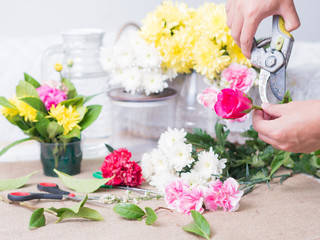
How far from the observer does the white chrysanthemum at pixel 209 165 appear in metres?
0.88

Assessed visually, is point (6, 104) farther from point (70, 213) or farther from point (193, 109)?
point (193, 109)

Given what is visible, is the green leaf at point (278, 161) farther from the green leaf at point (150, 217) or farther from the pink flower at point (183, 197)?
the green leaf at point (150, 217)

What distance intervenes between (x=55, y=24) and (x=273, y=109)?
5.11ft

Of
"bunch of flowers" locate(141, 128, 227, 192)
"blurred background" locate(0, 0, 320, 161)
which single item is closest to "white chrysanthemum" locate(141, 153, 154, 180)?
"bunch of flowers" locate(141, 128, 227, 192)

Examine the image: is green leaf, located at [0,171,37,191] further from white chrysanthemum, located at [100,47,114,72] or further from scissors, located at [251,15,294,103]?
scissors, located at [251,15,294,103]

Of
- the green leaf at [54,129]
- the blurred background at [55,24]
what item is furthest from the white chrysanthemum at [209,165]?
the blurred background at [55,24]

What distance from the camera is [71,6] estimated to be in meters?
2.07

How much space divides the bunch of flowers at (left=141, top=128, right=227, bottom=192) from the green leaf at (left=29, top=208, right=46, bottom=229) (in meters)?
0.25

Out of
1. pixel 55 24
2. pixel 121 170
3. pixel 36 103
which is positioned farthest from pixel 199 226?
pixel 55 24

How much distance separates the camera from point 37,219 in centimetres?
74

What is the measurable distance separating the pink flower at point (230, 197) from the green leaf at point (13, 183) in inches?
17.4

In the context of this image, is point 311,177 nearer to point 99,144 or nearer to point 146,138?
point 146,138

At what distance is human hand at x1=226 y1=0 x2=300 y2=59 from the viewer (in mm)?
787

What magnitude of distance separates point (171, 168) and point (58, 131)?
0.92ft
